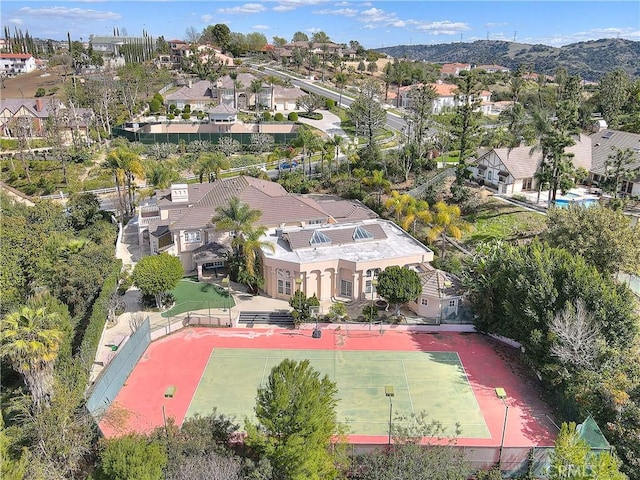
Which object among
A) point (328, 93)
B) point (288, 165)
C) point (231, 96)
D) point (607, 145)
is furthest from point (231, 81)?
point (607, 145)

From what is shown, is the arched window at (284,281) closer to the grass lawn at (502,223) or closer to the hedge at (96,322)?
the hedge at (96,322)

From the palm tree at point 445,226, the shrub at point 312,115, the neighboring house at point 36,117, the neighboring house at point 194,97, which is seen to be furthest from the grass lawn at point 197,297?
the neighboring house at point 194,97

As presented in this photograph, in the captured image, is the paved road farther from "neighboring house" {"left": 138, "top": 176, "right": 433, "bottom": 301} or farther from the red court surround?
the red court surround

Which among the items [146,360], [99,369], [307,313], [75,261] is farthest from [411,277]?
[75,261]

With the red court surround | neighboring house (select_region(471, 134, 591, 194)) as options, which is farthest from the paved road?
the red court surround

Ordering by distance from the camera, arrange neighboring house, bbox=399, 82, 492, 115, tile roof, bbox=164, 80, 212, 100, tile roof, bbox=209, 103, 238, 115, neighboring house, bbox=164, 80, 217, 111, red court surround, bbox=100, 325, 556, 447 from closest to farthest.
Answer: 1. red court surround, bbox=100, 325, 556, 447
2. tile roof, bbox=209, 103, 238, 115
3. neighboring house, bbox=164, 80, 217, 111
4. tile roof, bbox=164, 80, 212, 100
5. neighboring house, bbox=399, 82, 492, 115

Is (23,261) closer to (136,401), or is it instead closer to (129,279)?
(129,279)

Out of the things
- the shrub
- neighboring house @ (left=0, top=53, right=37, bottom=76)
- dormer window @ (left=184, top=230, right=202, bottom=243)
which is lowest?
dormer window @ (left=184, top=230, right=202, bottom=243)
